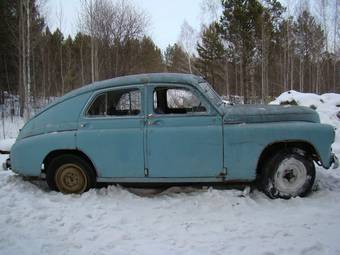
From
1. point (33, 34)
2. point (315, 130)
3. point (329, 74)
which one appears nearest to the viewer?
point (315, 130)

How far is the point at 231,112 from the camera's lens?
557 cm

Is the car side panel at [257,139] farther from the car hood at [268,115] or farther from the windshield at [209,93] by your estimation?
the windshield at [209,93]

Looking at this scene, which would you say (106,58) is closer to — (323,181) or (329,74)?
(323,181)

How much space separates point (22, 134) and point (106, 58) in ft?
76.8

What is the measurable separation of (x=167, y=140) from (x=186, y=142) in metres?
0.30

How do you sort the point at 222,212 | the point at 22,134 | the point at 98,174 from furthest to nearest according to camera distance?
the point at 22,134, the point at 98,174, the point at 222,212

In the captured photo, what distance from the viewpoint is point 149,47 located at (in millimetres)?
35594

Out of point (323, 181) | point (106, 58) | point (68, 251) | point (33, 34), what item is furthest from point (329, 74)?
point (68, 251)

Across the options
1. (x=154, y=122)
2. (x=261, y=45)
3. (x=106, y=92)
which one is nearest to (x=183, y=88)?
(x=154, y=122)

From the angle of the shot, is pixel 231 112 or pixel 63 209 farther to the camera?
pixel 231 112

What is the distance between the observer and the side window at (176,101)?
5.72 meters

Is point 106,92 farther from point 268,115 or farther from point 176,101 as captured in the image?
point 268,115

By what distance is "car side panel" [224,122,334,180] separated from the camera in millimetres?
5289

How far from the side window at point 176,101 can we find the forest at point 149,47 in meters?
16.1
